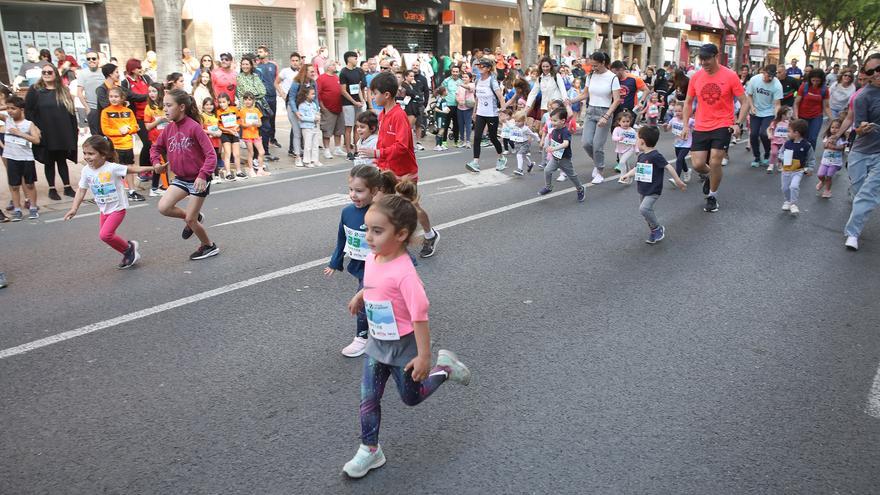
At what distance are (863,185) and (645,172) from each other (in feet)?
7.39

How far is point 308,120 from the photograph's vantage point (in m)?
12.5

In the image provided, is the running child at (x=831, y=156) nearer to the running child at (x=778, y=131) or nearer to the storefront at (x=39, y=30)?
the running child at (x=778, y=131)

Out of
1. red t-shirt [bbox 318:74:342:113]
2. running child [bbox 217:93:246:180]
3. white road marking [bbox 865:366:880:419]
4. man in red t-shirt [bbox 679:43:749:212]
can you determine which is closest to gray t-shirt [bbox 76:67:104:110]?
running child [bbox 217:93:246:180]

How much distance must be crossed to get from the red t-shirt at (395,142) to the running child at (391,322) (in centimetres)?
314

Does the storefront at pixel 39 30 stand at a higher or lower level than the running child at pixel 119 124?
higher

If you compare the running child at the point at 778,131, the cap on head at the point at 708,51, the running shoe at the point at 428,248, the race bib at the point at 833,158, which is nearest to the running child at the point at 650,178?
the cap on head at the point at 708,51

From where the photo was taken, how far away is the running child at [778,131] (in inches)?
437

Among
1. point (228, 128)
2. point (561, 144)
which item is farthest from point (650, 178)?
point (228, 128)

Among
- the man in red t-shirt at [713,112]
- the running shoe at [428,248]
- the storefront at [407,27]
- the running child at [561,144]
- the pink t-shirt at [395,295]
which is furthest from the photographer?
the storefront at [407,27]

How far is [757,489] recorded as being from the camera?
9.79 ft

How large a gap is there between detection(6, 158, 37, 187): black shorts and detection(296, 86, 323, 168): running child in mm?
4948

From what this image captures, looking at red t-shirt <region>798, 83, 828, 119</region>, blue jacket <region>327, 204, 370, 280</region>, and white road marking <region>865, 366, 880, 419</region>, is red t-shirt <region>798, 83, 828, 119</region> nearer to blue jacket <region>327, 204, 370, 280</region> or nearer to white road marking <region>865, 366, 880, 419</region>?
white road marking <region>865, 366, 880, 419</region>

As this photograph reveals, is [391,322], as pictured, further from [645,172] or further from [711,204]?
[711,204]

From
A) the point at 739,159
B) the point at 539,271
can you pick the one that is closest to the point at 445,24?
the point at 739,159
